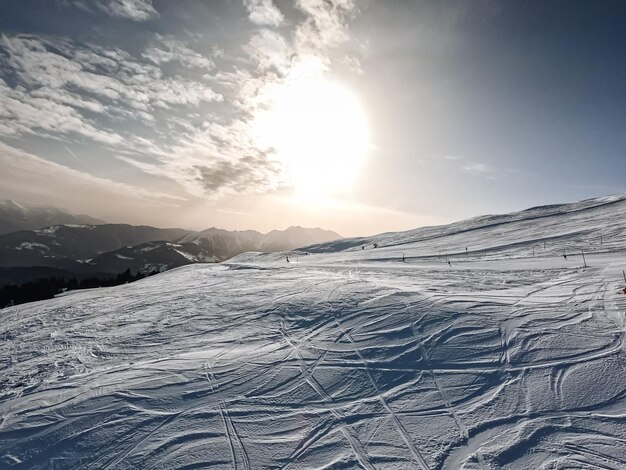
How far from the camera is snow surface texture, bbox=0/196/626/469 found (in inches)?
285

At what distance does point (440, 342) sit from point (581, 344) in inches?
175

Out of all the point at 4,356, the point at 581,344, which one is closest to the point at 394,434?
the point at 581,344

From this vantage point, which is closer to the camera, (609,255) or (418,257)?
(609,255)

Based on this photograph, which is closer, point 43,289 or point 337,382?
point 337,382

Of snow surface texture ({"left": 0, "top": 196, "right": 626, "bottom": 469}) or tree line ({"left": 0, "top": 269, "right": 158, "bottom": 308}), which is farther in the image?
tree line ({"left": 0, "top": 269, "right": 158, "bottom": 308})

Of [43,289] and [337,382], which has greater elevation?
[337,382]

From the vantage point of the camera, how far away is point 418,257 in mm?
40188

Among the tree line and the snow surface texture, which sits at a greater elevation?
the snow surface texture

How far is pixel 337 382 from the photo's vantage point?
9.91m

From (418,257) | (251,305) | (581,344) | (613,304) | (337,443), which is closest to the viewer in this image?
(337,443)

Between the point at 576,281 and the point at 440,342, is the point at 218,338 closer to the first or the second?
the point at 440,342

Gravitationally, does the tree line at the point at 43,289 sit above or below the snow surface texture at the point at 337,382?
below

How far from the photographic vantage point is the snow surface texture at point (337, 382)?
7.23 metres

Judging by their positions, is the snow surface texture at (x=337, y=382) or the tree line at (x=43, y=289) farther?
the tree line at (x=43, y=289)
